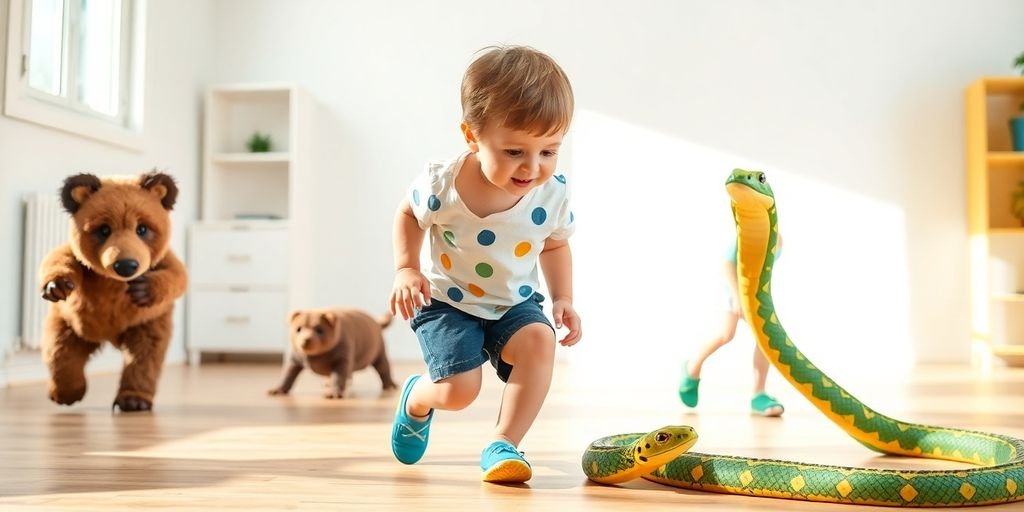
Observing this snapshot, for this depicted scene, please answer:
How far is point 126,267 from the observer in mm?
2354

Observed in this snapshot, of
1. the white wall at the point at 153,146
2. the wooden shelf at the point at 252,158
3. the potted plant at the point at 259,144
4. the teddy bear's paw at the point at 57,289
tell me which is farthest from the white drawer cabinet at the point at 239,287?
the teddy bear's paw at the point at 57,289

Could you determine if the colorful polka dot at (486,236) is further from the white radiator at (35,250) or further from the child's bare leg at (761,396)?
the white radiator at (35,250)

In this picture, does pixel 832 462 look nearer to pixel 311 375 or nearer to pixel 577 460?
pixel 577 460

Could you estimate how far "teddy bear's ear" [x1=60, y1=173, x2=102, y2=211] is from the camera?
2451 millimetres

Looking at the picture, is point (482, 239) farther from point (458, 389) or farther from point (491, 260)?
point (458, 389)

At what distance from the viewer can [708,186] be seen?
4.88 metres

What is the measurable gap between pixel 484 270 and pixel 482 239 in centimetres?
5

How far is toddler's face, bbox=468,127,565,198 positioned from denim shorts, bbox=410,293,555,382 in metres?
0.22

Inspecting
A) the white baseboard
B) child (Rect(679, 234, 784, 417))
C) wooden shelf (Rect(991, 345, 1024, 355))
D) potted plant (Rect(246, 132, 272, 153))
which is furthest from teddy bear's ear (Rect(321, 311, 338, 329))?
wooden shelf (Rect(991, 345, 1024, 355))

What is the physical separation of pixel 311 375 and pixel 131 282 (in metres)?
1.50

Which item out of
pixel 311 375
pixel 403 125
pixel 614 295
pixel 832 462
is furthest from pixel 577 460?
pixel 403 125

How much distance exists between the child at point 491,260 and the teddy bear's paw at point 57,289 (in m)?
1.12

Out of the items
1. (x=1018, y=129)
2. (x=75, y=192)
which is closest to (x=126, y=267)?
(x=75, y=192)

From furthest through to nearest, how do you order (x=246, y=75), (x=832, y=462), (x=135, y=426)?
(x=246, y=75)
(x=135, y=426)
(x=832, y=462)
